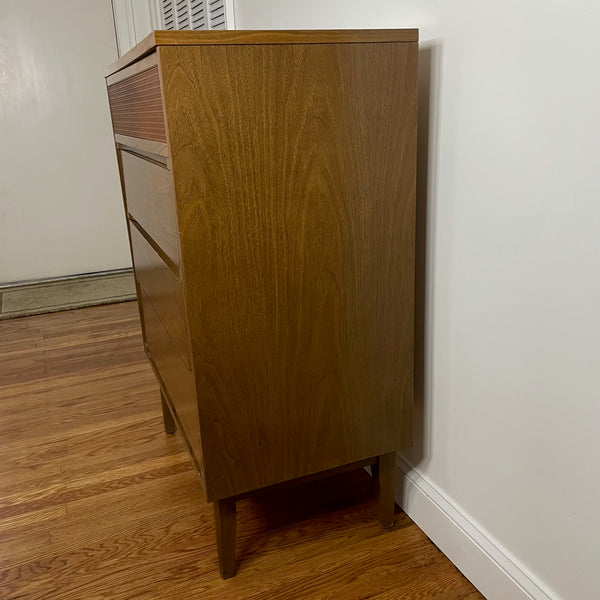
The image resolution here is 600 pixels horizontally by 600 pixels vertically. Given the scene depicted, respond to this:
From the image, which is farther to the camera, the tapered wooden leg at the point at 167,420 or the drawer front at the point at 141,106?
the tapered wooden leg at the point at 167,420

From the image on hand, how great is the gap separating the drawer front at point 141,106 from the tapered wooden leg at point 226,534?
0.69 m

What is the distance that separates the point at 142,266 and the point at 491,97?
95 centimetres

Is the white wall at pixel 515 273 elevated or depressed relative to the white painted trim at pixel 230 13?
depressed

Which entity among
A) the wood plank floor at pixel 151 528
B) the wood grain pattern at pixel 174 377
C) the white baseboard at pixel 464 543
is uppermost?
the wood grain pattern at pixel 174 377

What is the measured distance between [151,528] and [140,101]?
0.92 meters

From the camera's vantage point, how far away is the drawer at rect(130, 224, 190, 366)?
1.11 meters

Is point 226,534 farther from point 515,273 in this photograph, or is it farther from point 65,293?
point 65,293

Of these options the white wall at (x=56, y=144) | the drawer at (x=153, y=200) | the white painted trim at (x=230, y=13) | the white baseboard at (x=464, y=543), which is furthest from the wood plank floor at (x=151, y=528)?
the white wall at (x=56, y=144)

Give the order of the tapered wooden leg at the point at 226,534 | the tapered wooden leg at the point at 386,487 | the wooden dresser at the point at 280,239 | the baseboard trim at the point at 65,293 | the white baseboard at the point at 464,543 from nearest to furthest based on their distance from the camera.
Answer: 1. the wooden dresser at the point at 280,239
2. the white baseboard at the point at 464,543
3. the tapered wooden leg at the point at 226,534
4. the tapered wooden leg at the point at 386,487
5. the baseboard trim at the point at 65,293

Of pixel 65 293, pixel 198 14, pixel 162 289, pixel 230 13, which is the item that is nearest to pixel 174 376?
pixel 162 289

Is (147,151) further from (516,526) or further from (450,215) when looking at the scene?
(516,526)

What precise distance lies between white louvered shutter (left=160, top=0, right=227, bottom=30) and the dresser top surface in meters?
1.11

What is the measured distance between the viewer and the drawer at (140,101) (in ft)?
3.19

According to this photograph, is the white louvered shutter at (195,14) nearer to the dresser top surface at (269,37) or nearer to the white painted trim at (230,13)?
the white painted trim at (230,13)
